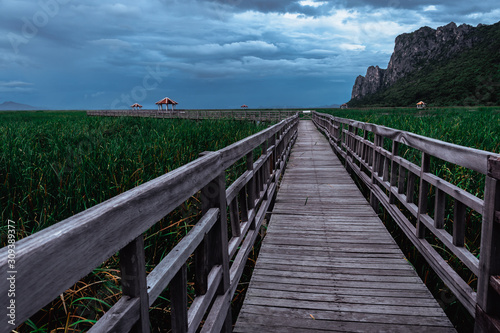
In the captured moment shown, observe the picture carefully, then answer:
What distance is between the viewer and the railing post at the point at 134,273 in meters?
1.05

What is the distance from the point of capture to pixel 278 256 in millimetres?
3561

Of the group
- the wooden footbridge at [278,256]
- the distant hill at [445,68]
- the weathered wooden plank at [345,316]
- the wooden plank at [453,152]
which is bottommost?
the weathered wooden plank at [345,316]

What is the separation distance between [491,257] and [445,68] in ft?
389

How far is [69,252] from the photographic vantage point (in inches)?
29.0

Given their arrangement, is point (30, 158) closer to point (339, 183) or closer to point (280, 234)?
point (280, 234)

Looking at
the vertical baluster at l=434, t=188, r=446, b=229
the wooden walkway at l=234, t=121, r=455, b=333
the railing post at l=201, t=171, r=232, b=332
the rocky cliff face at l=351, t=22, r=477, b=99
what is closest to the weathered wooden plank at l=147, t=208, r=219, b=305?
the railing post at l=201, t=171, r=232, b=332

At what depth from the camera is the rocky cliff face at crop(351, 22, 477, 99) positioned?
110250 mm

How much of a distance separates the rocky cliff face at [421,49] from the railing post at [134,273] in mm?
128816

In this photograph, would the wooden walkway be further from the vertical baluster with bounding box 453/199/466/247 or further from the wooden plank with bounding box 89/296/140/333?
the wooden plank with bounding box 89/296/140/333

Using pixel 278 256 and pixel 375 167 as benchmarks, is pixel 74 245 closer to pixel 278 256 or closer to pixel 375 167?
pixel 278 256

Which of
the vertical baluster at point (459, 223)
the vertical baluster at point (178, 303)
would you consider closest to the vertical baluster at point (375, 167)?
the vertical baluster at point (459, 223)

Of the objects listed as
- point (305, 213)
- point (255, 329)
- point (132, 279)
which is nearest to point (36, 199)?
point (255, 329)

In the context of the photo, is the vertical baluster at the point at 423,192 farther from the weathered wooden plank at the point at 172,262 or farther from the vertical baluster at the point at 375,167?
the weathered wooden plank at the point at 172,262

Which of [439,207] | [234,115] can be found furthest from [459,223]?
[234,115]
